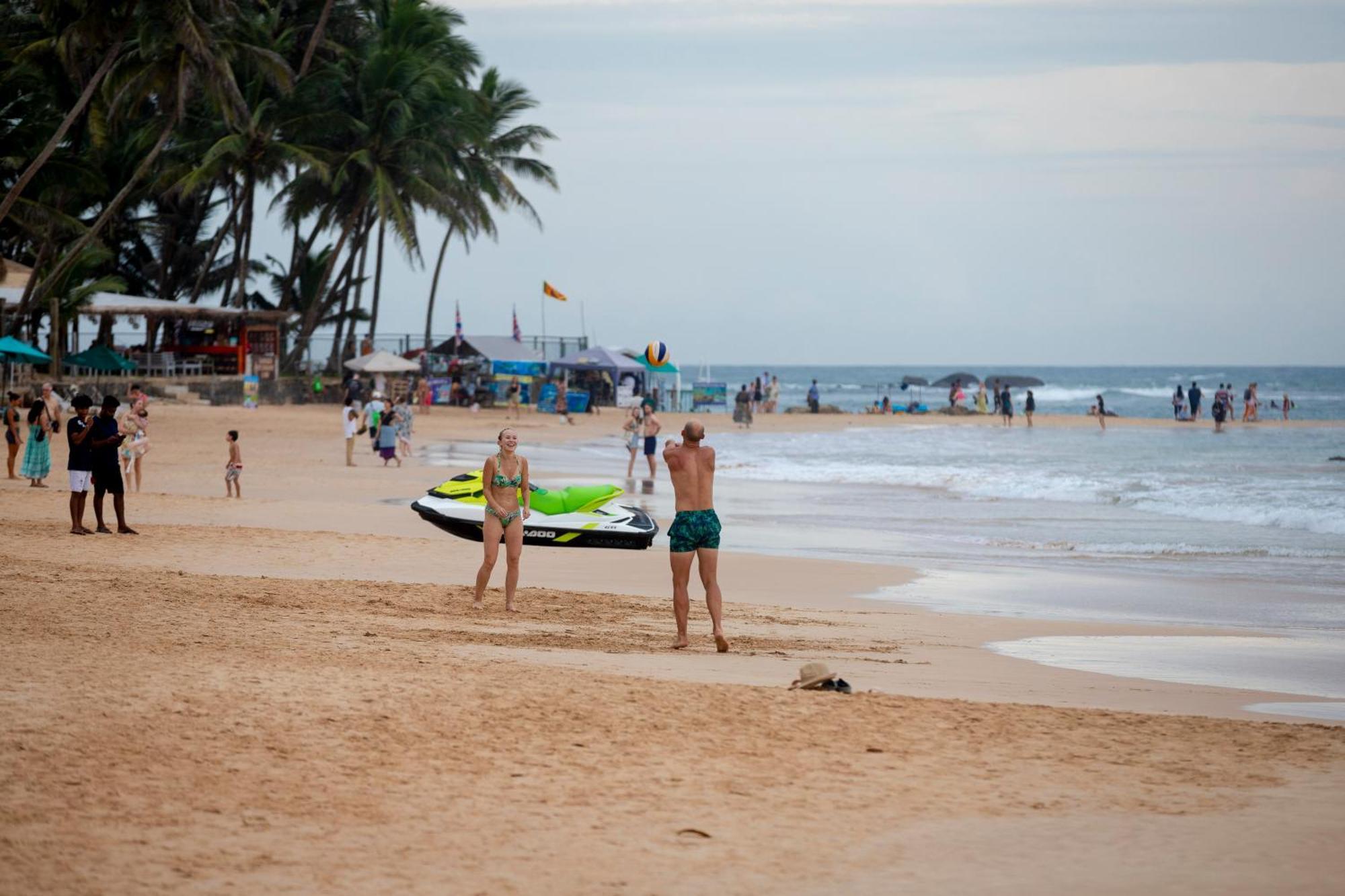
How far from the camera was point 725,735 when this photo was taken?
619cm

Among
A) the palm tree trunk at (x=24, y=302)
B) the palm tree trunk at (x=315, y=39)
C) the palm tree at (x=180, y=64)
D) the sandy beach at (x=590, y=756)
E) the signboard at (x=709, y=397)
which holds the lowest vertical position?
the sandy beach at (x=590, y=756)

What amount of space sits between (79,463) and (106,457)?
266 mm

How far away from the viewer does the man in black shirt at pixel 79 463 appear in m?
12.5

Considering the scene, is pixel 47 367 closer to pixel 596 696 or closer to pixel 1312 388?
pixel 596 696

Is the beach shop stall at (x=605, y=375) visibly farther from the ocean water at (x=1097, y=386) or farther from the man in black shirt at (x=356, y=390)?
the ocean water at (x=1097, y=386)

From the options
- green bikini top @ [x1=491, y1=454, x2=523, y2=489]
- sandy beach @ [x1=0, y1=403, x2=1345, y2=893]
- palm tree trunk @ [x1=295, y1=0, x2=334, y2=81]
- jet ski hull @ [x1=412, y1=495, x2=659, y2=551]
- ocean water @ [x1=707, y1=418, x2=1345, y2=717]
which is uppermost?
palm tree trunk @ [x1=295, y1=0, x2=334, y2=81]

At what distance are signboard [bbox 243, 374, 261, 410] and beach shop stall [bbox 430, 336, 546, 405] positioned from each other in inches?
317

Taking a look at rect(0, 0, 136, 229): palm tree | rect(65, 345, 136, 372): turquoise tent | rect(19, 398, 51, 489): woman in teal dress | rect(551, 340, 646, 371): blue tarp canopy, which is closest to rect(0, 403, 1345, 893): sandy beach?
rect(19, 398, 51, 489): woman in teal dress

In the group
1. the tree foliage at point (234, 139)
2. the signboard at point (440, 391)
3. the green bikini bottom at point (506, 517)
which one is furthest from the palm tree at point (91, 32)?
the green bikini bottom at point (506, 517)

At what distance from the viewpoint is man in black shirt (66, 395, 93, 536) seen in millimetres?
12547

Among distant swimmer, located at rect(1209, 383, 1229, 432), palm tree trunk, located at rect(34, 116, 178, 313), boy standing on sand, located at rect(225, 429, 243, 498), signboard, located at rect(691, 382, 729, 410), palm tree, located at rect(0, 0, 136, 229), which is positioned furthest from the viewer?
signboard, located at rect(691, 382, 729, 410)

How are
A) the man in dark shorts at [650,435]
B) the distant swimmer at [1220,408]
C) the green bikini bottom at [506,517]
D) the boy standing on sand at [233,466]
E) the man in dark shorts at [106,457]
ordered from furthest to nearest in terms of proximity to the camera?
the distant swimmer at [1220,408] < the man in dark shorts at [650,435] < the boy standing on sand at [233,466] < the man in dark shorts at [106,457] < the green bikini bottom at [506,517]

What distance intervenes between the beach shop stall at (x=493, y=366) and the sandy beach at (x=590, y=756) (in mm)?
34010

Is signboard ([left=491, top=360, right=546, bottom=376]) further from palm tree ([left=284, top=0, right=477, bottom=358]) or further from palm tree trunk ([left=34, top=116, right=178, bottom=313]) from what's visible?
palm tree trunk ([left=34, top=116, right=178, bottom=313])
